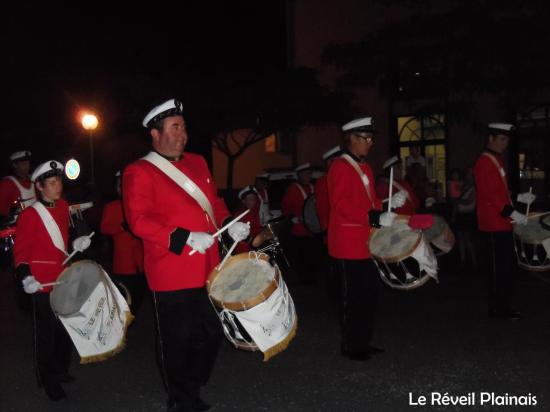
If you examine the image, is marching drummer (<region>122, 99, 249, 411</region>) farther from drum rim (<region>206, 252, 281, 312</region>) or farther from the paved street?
the paved street

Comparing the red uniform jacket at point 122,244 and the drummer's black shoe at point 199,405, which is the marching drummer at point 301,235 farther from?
the drummer's black shoe at point 199,405

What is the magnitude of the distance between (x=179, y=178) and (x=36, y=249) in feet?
4.79

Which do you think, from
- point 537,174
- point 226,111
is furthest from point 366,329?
point 226,111

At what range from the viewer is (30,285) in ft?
15.6

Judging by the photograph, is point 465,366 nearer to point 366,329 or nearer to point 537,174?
point 366,329

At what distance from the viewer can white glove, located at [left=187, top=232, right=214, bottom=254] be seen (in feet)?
12.9

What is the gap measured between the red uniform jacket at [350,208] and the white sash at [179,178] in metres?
1.52

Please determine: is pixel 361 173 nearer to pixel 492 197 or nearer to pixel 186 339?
pixel 492 197

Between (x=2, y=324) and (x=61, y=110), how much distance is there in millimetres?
16126

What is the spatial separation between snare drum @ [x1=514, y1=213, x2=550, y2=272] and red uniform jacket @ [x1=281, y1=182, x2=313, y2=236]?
3250 millimetres

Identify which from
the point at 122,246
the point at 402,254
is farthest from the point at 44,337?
the point at 402,254

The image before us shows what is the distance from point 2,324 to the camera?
25.9ft

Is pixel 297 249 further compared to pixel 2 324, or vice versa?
pixel 297 249

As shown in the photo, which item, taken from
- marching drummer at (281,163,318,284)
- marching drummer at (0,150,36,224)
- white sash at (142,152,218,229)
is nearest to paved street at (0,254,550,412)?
white sash at (142,152,218,229)
